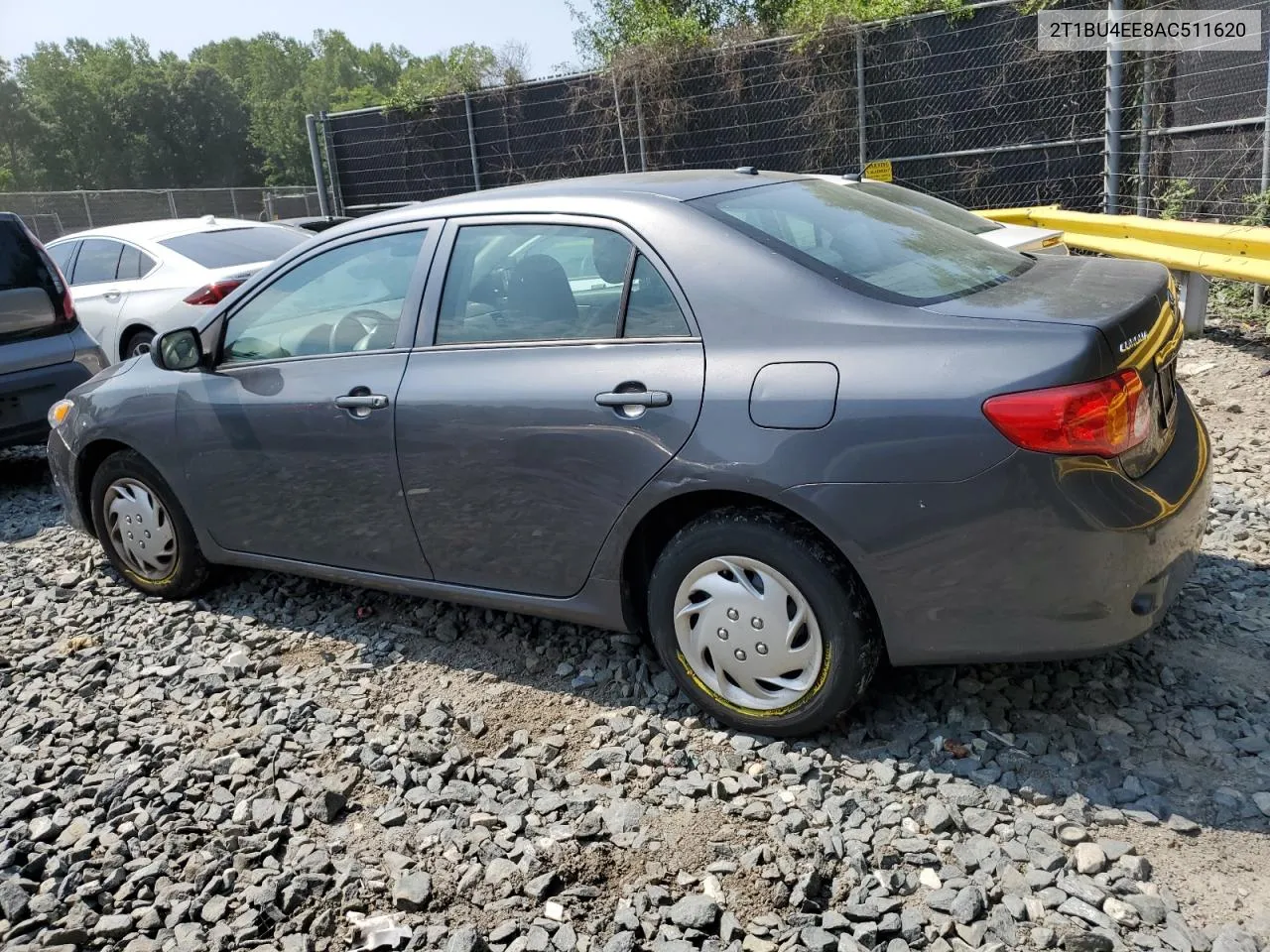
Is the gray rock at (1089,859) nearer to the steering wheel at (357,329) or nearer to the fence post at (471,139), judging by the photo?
the steering wheel at (357,329)

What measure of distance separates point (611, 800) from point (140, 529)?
2858 mm

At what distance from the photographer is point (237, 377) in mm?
4266

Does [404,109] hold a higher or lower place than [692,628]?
higher

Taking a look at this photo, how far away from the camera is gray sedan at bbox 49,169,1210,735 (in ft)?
8.96

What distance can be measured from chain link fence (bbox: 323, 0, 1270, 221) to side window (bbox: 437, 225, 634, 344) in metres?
6.59

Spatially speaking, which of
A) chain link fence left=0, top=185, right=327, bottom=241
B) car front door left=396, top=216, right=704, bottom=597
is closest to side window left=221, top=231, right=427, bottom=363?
car front door left=396, top=216, right=704, bottom=597

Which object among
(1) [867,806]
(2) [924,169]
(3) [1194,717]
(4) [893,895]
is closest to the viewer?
(4) [893,895]


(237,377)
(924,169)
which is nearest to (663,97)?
(924,169)

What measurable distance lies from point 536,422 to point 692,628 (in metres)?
0.81

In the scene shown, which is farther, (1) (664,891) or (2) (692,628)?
(2) (692,628)

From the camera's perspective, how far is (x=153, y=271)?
935 centimetres

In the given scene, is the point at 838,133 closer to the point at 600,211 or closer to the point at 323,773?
the point at 600,211

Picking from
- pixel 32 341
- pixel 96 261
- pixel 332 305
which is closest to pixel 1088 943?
pixel 332 305

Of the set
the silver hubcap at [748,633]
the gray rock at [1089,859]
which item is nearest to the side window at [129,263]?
the silver hubcap at [748,633]
